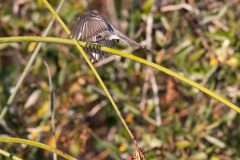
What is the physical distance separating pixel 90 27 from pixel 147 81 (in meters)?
1.25

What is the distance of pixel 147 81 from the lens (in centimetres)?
258

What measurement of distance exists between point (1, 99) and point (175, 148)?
618 millimetres

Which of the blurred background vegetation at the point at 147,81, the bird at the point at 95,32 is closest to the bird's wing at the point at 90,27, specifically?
the bird at the point at 95,32

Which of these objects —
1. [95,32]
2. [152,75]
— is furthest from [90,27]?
[152,75]

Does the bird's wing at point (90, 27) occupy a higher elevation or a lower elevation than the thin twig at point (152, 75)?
lower

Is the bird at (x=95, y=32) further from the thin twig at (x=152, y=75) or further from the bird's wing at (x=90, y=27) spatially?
the thin twig at (x=152, y=75)

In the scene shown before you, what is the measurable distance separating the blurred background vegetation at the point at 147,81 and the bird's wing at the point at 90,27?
1.11 meters

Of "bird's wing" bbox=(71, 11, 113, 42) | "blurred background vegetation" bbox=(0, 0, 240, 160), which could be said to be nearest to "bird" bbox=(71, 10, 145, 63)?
"bird's wing" bbox=(71, 11, 113, 42)

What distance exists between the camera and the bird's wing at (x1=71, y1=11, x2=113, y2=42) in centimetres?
133

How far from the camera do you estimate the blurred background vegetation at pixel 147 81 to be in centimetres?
249

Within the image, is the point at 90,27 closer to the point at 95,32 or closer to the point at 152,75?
the point at 95,32

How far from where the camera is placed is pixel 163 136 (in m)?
2.40

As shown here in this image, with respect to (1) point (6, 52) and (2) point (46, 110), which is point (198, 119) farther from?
(1) point (6, 52)

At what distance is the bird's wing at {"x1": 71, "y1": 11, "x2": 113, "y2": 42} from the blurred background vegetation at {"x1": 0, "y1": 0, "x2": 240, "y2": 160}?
111cm
